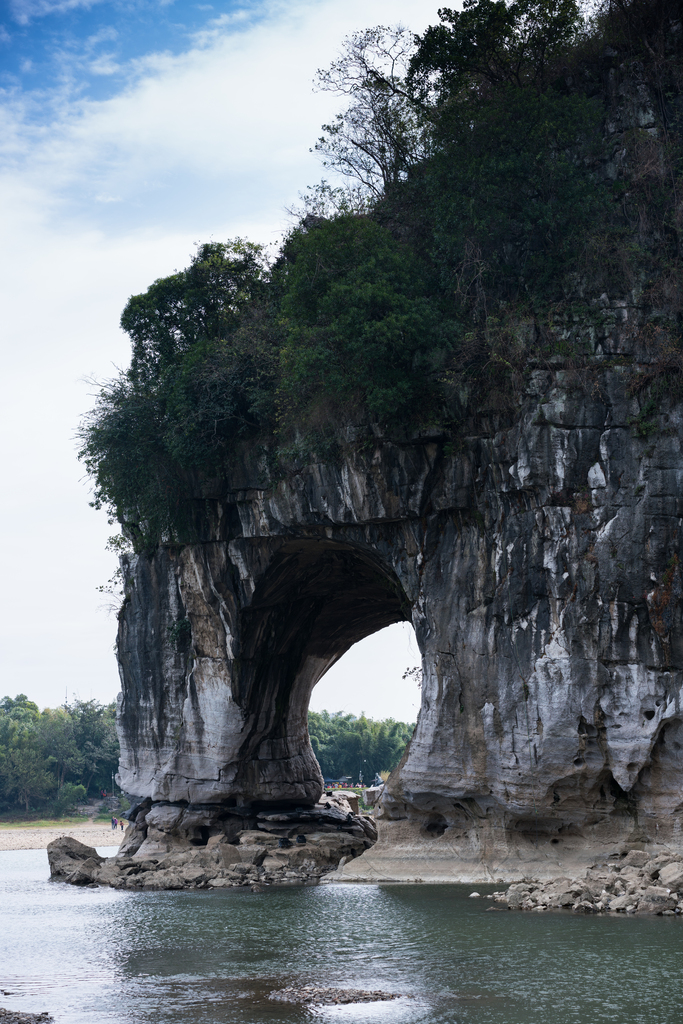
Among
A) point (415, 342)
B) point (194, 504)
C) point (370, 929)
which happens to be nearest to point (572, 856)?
point (370, 929)

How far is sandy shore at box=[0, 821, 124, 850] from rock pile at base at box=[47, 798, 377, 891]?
20858mm

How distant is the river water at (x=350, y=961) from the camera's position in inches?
430

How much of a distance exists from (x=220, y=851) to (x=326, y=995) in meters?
13.9

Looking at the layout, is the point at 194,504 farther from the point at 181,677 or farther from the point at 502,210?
the point at 502,210

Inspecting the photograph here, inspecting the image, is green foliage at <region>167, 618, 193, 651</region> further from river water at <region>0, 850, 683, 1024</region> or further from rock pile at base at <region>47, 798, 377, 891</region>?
river water at <region>0, 850, 683, 1024</region>

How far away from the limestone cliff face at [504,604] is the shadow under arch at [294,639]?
12 centimetres

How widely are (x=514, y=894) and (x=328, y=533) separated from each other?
9.34 meters

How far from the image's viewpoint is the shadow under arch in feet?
84.8

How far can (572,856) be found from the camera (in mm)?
19141

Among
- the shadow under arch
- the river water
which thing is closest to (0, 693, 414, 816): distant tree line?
the shadow under arch

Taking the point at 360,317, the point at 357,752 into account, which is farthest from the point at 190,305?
the point at 357,752

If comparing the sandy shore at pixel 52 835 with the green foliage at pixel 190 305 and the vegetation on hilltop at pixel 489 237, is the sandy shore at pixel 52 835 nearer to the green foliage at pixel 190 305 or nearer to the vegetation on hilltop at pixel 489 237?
the green foliage at pixel 190 305

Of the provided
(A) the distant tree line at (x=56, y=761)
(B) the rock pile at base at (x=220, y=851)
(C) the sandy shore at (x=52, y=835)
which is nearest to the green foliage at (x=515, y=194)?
(B) the rock pile at base at (x=220, y=851)

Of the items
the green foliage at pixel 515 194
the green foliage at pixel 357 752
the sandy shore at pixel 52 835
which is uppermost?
the green foliage at pixel 515 194
